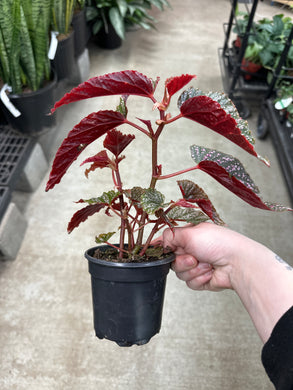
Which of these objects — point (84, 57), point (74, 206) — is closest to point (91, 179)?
point (74, 206)

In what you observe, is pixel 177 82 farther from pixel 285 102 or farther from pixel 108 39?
pixel 108 39

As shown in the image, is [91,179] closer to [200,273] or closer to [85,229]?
[85,229]

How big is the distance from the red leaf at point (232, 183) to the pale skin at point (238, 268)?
0.17 m

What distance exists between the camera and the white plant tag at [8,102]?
1656mm

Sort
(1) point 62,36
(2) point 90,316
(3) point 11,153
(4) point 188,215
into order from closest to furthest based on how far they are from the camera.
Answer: (4) point 188,215 → (2) point 90,316 → (3) point 11,153 → (1) point 62,36

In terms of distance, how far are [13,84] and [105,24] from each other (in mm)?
1297

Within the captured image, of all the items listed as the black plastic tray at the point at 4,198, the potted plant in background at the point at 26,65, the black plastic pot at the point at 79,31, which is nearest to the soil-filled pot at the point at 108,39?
the black plastic pot at the point at 79,31

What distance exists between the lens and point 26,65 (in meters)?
1.71

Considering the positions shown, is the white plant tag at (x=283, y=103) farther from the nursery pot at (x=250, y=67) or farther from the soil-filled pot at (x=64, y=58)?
the soil-filled pot at (x=64, y=58)

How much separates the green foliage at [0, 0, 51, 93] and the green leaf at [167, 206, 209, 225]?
1.23m

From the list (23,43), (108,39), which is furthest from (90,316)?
(108,39)

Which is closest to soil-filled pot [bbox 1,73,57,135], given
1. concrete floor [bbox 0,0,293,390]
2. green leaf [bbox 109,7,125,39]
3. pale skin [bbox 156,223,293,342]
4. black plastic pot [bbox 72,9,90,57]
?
concrete floor [bbox 0,0,293,390]

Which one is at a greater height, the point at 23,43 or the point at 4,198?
the point at 23,43

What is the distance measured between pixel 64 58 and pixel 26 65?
40 centimetres
